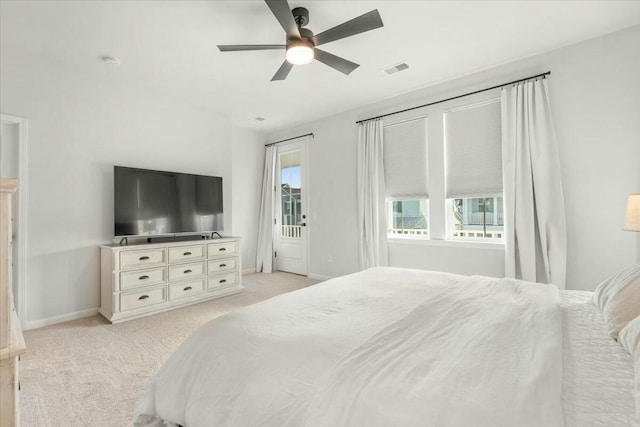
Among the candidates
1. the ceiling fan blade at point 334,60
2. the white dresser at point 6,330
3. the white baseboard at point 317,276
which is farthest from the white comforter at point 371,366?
the white baseboard at point 317,276

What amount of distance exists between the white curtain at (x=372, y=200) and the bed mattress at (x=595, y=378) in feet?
9.57

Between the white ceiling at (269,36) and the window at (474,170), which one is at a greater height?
the white ceiling at (269,36)

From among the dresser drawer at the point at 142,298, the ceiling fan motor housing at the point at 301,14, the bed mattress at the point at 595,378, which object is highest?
the ceiling fan motor housing at the point at 301,14

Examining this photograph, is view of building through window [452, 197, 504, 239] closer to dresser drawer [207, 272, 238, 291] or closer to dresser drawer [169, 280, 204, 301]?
dresser drawer [207, 272, 238, 291]

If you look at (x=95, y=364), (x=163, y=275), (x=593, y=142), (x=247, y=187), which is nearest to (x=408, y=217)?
(x=593, y=142)

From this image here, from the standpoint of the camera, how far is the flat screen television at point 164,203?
355 centimetres

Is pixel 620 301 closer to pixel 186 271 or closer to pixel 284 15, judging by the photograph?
pixel 284 15

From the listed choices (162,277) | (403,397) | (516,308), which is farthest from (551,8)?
(162,277)

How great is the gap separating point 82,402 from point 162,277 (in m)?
1.84

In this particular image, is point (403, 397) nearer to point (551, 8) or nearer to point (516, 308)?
point (516, 308)

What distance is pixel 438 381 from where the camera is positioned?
87 centimetres

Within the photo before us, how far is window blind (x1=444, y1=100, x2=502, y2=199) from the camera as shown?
11.4ft

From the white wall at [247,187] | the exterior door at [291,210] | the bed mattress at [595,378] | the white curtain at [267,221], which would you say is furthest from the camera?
the white curtain at [267,221]

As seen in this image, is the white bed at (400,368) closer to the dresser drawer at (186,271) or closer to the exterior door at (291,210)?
the dresser drawer at (186,271)
